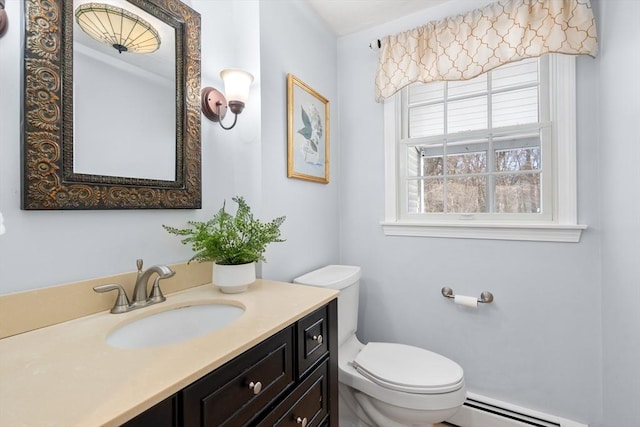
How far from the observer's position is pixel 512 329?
1652mm

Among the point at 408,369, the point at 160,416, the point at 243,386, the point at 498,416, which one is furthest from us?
the point at 498,416

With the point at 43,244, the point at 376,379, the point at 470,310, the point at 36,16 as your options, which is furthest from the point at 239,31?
the point at 470,310

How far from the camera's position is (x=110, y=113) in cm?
103

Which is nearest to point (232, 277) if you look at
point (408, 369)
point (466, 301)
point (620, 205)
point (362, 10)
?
point (408, 369)

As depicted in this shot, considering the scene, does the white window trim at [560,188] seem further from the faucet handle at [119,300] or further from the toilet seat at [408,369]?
the faucet handle at [119,300]

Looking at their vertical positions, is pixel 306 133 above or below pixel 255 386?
above

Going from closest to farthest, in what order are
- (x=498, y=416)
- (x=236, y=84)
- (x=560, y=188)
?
(x=236, y=84), (x=560, y=188), (x=498, y=416)

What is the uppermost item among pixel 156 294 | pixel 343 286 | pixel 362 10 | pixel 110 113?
pixel 362 10

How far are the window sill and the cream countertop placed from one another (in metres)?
1.10

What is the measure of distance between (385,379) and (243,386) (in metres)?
0.81

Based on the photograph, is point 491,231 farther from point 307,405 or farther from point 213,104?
point 213,104

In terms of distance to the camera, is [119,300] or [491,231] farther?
[491,231]

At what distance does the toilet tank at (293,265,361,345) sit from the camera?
157 centimetres

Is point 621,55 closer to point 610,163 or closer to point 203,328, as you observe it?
point 610,163
